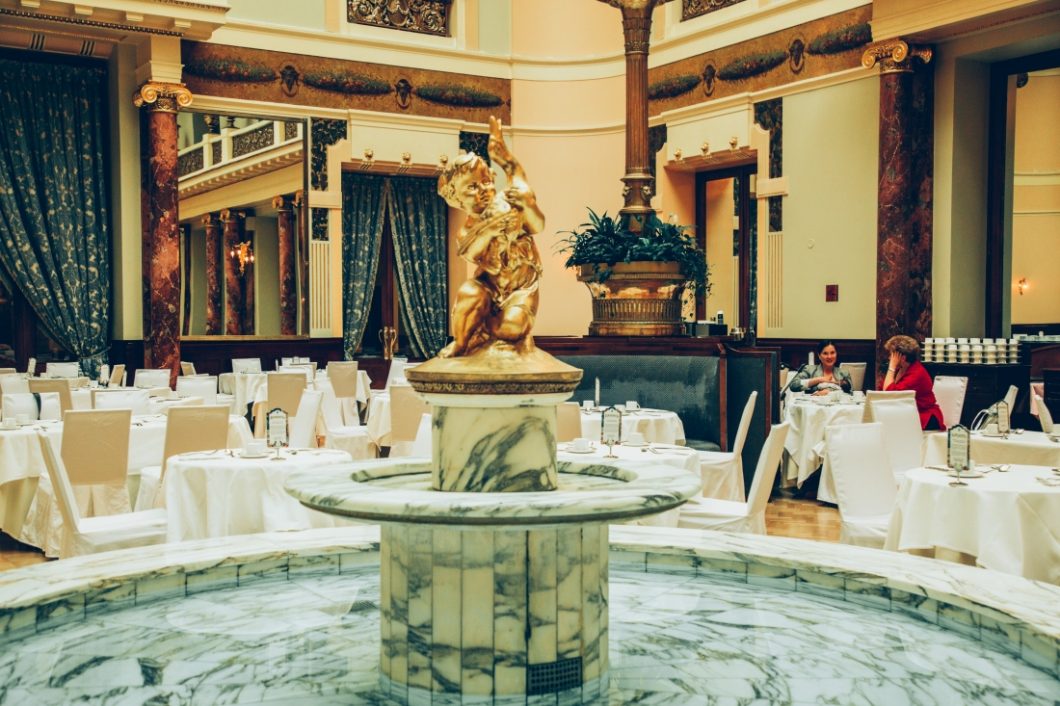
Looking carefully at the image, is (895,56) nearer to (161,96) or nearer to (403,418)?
(403,418)

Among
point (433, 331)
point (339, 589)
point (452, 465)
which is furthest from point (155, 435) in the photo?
point (433, 331)

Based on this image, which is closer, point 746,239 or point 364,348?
point 746,239

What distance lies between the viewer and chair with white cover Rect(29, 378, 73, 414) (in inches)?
309

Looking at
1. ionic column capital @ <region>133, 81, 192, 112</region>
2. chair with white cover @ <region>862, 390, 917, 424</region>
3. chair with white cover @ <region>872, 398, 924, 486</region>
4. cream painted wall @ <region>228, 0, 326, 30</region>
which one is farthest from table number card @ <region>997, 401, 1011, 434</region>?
cream painted wall @ <region>228, 0, 326, 30</region>

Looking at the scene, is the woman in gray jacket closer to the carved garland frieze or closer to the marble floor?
the marble floor

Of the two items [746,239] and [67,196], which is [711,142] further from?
[67,196]

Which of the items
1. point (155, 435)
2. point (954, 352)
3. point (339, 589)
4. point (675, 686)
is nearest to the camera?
point (675, 686)

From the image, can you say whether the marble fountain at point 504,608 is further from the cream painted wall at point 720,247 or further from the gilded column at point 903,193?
the cream painted wall at point 720,247

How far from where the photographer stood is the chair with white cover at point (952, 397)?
8688mm

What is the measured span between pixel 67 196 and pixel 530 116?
5.72 metres

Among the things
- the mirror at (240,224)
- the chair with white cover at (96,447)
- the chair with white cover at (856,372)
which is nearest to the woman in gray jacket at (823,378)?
the chair with white cover at (856,372)

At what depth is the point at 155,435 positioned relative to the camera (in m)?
6.43

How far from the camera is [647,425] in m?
6.76

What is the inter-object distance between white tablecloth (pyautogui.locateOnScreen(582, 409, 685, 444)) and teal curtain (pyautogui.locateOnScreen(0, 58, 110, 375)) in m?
7.09
